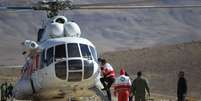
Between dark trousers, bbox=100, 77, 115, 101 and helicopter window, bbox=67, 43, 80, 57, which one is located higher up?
helicopter window, bbox=67, 43, 80, 57

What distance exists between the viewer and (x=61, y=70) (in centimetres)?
1773

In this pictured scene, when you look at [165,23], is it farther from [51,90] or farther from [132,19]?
[51,90]

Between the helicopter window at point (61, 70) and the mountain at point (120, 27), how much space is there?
105585mm

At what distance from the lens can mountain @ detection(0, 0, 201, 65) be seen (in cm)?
13462

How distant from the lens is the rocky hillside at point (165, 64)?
48219mm

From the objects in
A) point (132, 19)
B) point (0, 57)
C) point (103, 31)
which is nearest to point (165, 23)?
point (132, 19)

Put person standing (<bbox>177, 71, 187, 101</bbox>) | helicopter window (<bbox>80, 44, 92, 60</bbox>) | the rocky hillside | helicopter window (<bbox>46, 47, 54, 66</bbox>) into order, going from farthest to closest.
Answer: the rocky hillside, person standing (<bbox>177, 71, 187, 101</bbox>), helicopter window (<bbox>46, 47, 54, 66</bbox>), helicopter window (<bbox>80, 44, 92, 60</bbox>)

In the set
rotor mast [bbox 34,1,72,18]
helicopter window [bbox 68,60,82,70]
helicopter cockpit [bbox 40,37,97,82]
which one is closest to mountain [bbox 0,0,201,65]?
rotor mast [bbox 34,1,72,18]

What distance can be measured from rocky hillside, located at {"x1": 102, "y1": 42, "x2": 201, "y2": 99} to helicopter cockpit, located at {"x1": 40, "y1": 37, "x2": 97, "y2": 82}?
25.5 m

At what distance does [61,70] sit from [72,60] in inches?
16.3

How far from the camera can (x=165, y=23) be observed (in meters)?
158

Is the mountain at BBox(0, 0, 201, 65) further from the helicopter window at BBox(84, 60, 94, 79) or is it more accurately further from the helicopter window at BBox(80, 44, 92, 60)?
the helicopter window at BBox(84, 60, 94, 79)

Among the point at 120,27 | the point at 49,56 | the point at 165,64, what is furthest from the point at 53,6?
the point at 120,27

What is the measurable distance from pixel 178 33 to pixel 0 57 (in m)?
45.4
